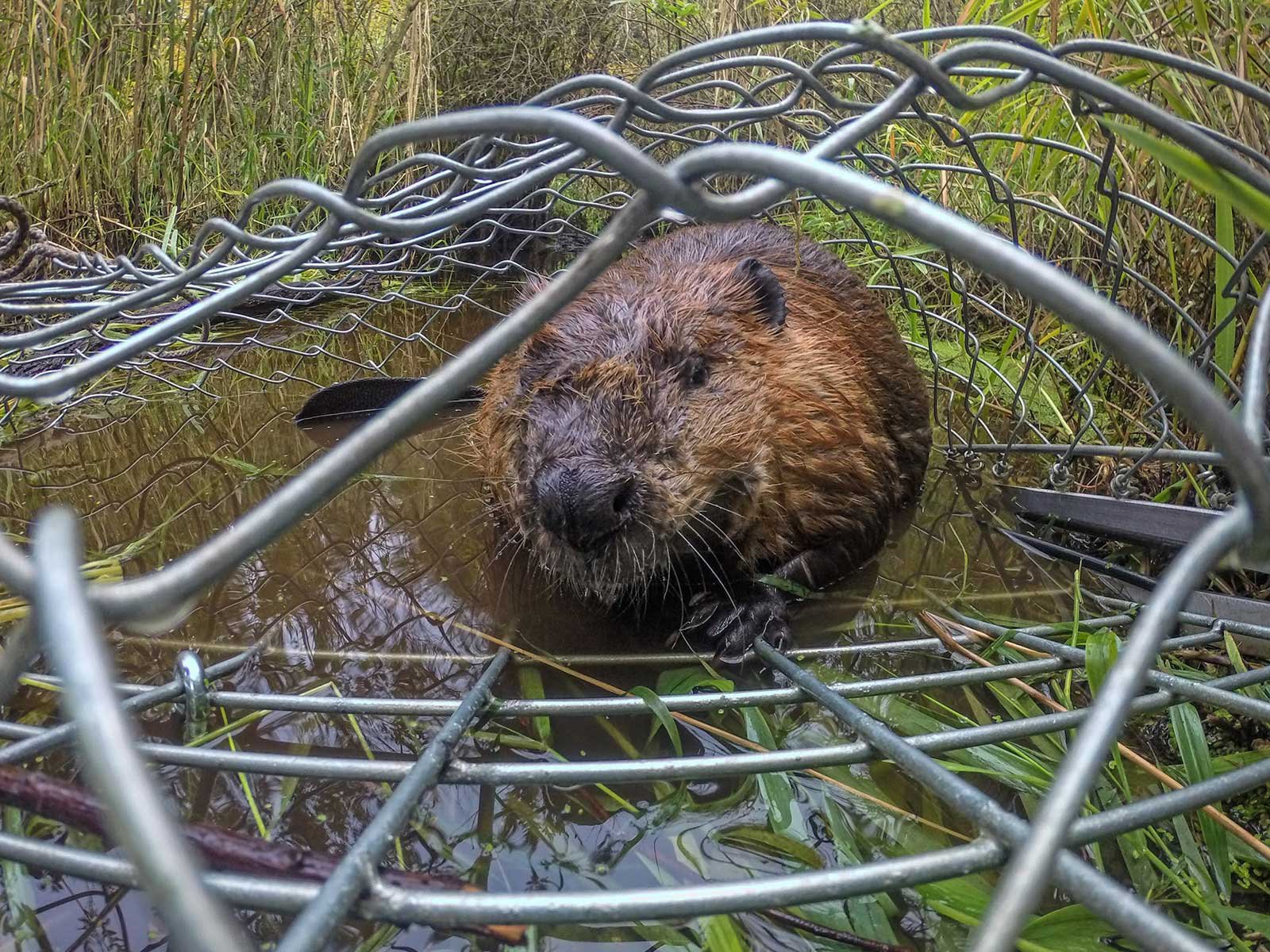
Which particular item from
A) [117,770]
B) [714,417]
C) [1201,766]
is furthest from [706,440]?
[117,770]

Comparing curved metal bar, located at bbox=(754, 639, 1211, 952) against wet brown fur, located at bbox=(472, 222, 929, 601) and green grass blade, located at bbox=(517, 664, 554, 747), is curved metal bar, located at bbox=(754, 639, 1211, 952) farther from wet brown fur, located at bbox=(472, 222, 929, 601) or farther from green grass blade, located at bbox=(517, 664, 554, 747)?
wet brown fur, located at bbox=(472, 222, 929, 601)

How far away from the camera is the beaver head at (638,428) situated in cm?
145

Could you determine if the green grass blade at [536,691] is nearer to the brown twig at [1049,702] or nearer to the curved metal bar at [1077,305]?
the brown twig at [1049,702]

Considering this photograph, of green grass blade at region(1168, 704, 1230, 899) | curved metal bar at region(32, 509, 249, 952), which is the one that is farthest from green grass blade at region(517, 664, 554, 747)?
curved metal bar at region(32, 509, 249, 952)

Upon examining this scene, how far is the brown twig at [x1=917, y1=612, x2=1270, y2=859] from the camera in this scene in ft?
3.16

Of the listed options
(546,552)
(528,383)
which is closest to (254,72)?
(528,383)

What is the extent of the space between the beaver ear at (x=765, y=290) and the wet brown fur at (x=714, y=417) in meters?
0.01

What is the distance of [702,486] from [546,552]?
1.06 ft

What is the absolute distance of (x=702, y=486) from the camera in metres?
1.61

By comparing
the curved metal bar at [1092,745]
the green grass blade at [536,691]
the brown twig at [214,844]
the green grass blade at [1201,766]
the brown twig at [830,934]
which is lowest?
the green grass blade at [536,691]

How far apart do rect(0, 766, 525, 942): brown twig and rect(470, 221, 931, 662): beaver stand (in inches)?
29.4

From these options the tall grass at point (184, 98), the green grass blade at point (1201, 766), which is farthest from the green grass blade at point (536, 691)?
the tall grass at point (184, 98)

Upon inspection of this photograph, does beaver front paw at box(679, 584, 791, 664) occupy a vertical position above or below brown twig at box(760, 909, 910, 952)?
below

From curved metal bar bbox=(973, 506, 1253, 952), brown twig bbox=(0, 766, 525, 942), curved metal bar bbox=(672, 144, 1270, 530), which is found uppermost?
curved metal bar bbox=(672, 144, 1270, 530)
